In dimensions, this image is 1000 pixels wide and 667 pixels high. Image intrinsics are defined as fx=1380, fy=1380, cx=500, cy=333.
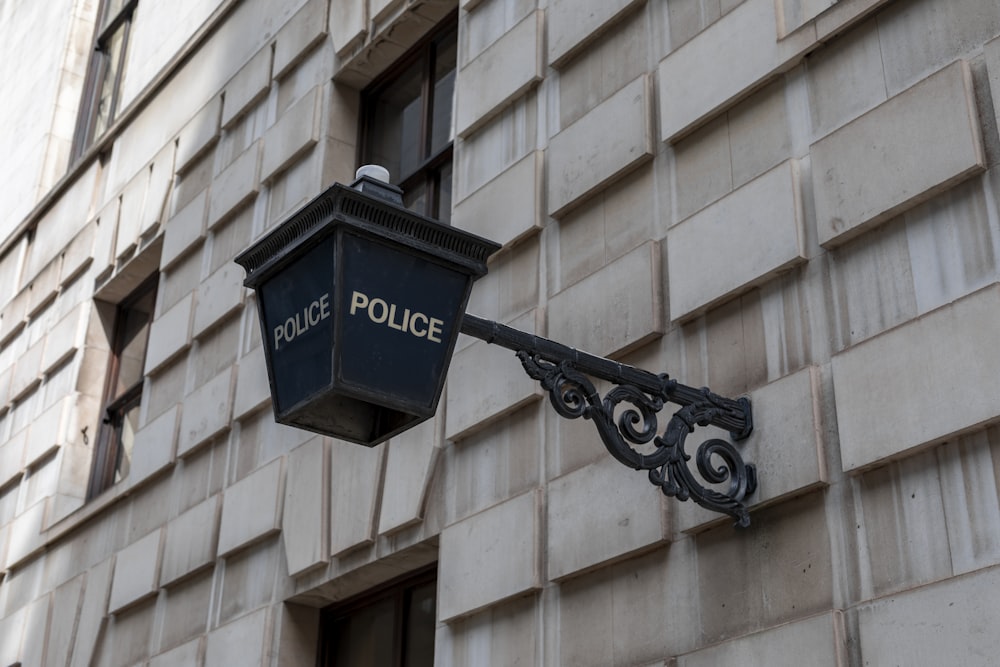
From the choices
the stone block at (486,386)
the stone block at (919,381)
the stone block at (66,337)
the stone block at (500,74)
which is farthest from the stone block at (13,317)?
the stone block at (919,381)

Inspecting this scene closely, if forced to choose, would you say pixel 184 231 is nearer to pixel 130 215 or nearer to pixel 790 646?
pixel 130 215

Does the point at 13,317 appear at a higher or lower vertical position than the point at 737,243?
higher

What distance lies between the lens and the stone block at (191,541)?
36.1ft

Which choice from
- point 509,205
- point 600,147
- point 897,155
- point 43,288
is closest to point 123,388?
point 43,288

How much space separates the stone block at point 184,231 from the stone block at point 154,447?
1709 millimetres

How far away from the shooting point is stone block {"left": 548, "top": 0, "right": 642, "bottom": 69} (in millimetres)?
8258

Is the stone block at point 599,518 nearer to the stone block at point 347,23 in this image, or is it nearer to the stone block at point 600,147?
the stone block at point 600,147

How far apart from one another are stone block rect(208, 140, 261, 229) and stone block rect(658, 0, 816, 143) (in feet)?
18.4

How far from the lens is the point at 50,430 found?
1513 cm

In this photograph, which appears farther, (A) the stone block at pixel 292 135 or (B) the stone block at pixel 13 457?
(B) the stone block at pixel 13 457

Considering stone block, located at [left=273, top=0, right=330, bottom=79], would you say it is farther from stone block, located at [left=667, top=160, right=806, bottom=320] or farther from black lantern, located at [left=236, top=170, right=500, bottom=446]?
black lantern, located at [left=236, top=170, right=500, bottom=446]

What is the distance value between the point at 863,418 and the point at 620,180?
99.2 inches

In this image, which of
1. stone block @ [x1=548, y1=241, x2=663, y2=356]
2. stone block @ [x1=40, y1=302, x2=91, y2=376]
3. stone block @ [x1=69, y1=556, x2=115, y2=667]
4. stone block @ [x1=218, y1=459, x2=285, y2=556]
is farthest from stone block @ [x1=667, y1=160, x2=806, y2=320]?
stone block @ [x1=40, y1=302, x2=91, y2=376]

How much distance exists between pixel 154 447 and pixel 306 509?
3282 millimetres
